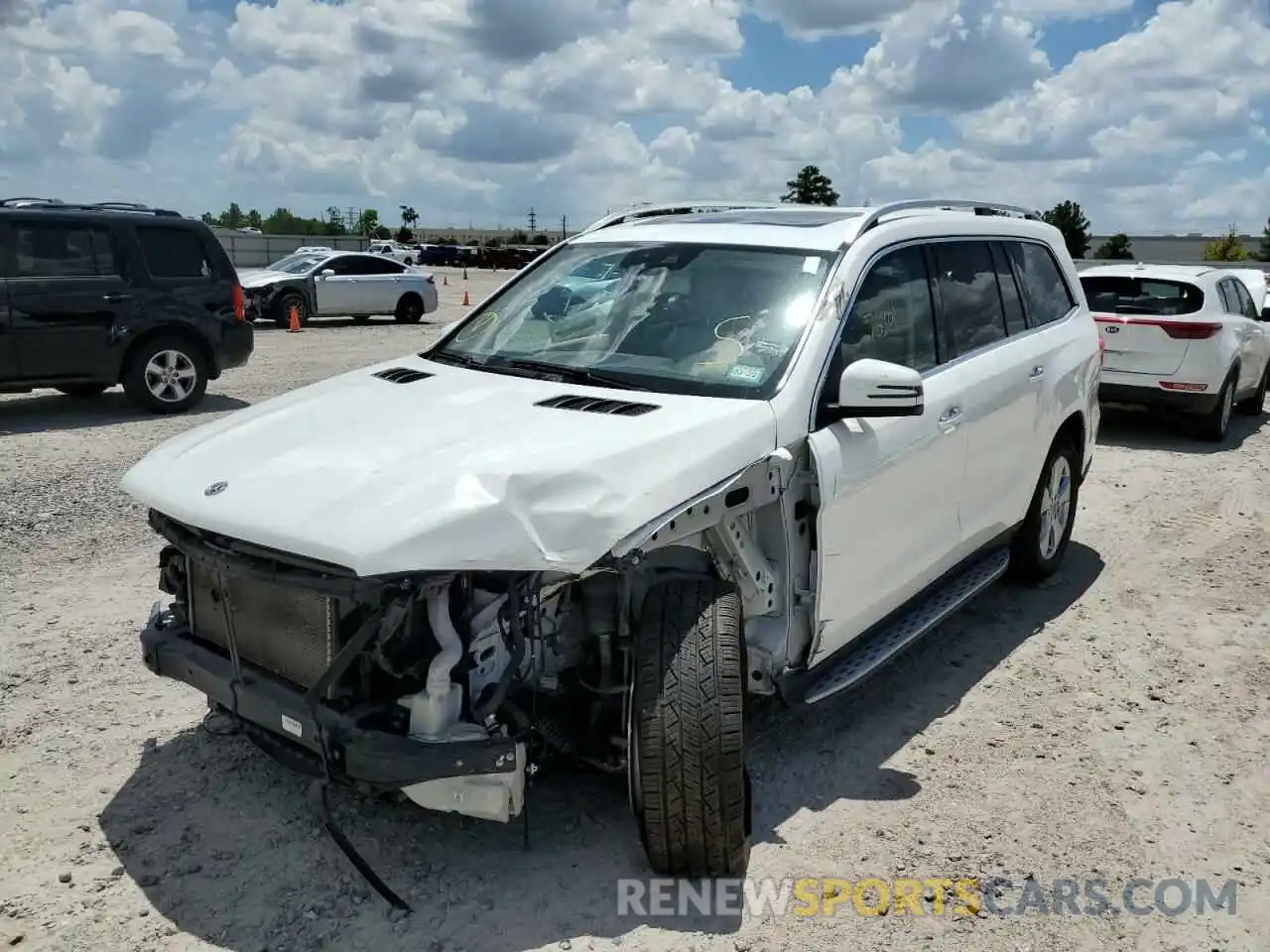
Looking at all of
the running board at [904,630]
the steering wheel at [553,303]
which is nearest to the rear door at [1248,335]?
the running board at [904,630]

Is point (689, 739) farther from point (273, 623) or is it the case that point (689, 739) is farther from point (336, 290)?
point (336, 290)

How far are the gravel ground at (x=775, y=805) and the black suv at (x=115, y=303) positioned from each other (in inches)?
189

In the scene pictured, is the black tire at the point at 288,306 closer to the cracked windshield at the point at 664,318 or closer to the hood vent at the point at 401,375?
the cracked windshield at the point at 664,318

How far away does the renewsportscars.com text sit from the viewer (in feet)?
11.2

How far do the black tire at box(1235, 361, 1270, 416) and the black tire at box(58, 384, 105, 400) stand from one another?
38.6ft

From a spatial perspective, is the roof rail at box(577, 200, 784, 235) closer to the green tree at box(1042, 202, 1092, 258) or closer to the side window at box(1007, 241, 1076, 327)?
the side window at box(1007, 241, 1076, 327)

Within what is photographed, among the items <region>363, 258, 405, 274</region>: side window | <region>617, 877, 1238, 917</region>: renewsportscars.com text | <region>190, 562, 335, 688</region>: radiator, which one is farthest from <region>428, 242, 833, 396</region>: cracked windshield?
<region>363, 258, 405, 274</region>: side window

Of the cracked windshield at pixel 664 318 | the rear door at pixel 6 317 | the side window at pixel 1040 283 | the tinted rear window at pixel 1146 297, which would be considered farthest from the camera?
the tinted rear window at pixel 1146 297

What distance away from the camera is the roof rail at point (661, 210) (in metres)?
5.36

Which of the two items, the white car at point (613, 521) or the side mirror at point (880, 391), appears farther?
the side mirror at point (880, 391)

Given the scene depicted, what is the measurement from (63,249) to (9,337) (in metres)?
0.98

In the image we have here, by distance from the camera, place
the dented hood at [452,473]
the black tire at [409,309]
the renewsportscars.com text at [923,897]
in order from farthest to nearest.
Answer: the black tire at [409,309], the renewsportscars.com text at [923,897], the dented hood at [452,473]

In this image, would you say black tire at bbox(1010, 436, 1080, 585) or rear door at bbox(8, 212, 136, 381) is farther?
rear door at bbox(8, 212, 136, 381)

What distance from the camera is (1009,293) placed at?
222 inches
